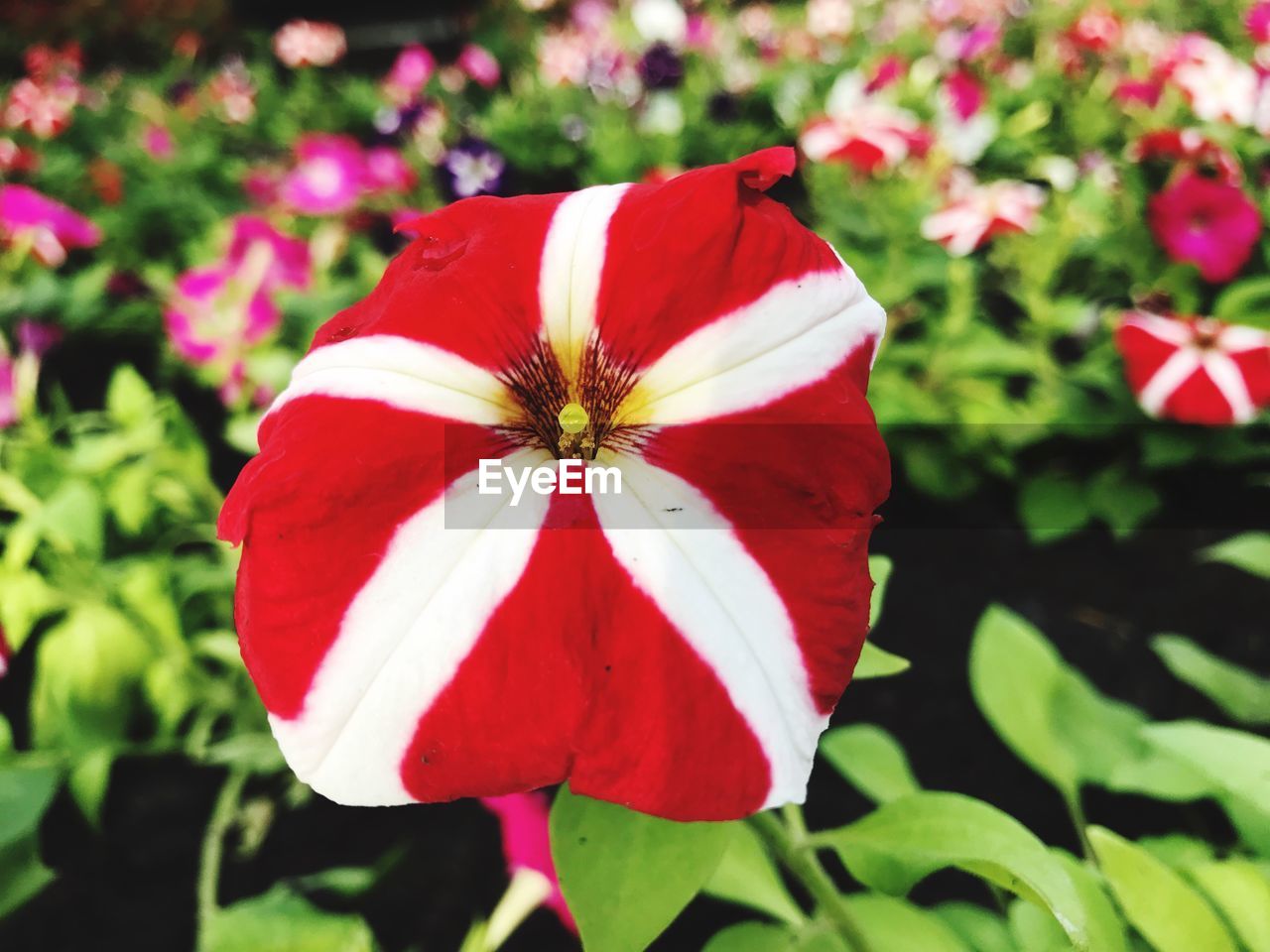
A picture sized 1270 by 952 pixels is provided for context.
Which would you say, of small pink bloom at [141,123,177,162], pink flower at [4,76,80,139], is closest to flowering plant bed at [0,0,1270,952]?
small pink bloom at [141,123,177,162]

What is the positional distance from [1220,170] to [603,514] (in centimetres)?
178

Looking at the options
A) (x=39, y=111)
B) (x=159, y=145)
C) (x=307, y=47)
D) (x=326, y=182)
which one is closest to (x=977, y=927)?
(x=326, y=182)

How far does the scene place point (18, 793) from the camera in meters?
0.64

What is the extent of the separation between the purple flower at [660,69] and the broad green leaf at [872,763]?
2143 millimetres

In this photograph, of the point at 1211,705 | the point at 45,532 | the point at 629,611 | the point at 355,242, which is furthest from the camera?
the point at 355,242

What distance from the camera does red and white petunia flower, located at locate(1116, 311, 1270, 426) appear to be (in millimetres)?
1297

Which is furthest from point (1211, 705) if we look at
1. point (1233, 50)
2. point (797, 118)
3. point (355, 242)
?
point (1233, 50)

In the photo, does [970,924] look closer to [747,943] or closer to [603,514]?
[747,943]

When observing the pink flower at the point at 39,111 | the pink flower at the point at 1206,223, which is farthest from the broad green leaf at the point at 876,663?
the pink flower at the point at 39,111

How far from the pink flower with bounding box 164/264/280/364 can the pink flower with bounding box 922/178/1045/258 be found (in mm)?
1268

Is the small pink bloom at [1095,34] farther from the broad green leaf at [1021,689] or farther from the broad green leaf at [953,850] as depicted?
the broad green leaf at [953,850]

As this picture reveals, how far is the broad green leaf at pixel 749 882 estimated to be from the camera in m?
0.68

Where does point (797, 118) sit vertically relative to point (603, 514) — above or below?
below

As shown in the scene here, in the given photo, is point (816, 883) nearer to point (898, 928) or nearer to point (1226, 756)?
point (898, 928)
